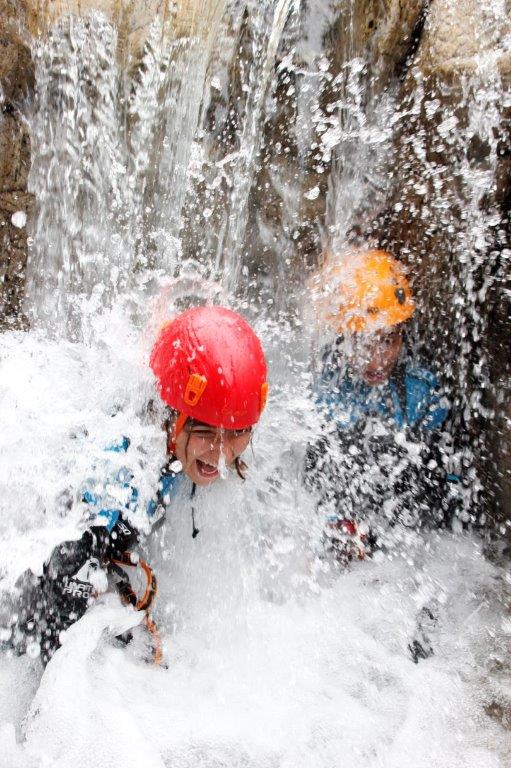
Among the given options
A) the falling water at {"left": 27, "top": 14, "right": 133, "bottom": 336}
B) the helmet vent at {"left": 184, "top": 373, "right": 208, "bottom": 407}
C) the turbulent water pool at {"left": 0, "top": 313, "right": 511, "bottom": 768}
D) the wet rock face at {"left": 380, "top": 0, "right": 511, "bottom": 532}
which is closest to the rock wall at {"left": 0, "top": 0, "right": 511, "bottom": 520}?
the wet rock face at {"left": 380, "top": 0, "right": 511, "bottom": 532}

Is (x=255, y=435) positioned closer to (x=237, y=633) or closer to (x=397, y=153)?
(x=237, y=633)

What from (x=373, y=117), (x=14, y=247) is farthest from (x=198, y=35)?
(x=14, y=247)

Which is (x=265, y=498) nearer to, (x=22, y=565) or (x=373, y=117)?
(x=22, y=565)

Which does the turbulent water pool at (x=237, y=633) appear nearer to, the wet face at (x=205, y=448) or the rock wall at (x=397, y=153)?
the wet face at (x=205, y=448)

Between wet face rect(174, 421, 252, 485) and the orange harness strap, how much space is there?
487mm

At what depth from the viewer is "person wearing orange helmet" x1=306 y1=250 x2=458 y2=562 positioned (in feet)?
13.0

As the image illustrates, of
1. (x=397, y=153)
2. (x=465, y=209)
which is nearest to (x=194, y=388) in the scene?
(x=465, y=209)

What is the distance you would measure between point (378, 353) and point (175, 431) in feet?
6.05

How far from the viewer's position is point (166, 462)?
2781mm

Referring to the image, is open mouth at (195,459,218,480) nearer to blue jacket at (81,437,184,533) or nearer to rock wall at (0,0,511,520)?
blue jacket at (81,437,184,533)

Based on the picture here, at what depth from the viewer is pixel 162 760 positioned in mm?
2258

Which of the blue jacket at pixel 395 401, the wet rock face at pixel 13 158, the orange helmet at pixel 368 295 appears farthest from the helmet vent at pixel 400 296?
the wet rock face at pixel 13 158

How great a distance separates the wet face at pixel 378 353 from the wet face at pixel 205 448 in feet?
5.03

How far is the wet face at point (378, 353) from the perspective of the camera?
13.0ft
